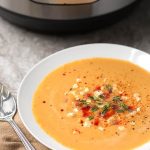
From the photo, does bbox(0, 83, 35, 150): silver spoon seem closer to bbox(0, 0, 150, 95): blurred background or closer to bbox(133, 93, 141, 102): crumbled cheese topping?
bbox(0, 0, 150, 95): blurred background

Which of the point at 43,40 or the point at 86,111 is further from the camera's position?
the point at 43,40

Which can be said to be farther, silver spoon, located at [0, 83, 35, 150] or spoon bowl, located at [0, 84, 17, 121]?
spoon bowl, located at [0, 84, 17, 121]

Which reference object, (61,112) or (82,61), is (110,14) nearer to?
(82,61)

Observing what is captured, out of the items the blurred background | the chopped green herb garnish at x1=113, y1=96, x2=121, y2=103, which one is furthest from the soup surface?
the blurred background

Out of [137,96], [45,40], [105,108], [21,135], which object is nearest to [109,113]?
[105,108]

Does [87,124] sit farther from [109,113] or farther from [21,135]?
[21,135]

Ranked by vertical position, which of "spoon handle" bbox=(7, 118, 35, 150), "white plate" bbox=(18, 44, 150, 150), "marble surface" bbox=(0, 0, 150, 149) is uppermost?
"white plate" bbox=(18, 44, 150, 150)

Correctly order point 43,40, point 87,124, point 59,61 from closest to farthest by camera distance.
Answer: point 87,124 < point 59,61 < point 43,40
